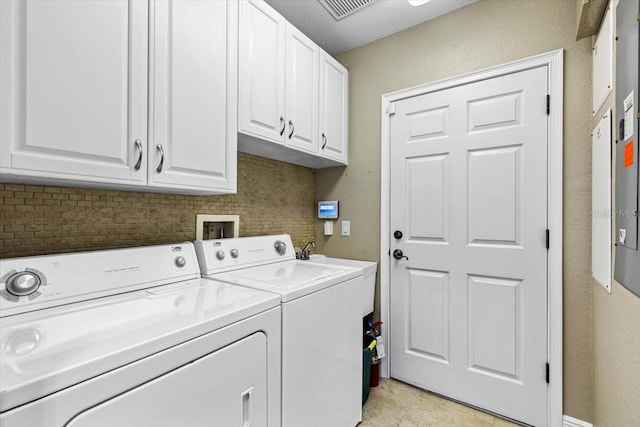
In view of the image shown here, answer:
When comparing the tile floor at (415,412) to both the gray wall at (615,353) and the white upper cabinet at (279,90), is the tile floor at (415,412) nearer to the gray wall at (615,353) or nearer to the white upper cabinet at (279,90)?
the gray wall at (615,353)

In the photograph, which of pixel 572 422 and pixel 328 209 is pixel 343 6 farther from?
pixel 572 422

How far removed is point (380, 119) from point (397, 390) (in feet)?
→ 6.75

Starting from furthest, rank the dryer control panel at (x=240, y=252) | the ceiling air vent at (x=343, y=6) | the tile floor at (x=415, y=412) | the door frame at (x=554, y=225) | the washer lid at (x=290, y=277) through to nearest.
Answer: the ceiling air vent at (x=343, y=6) → the tile floor at (x=415, y=412) → the door frame at (x=554, y=225) → the dryer control panel at (x=240, y=252) → the washer lid at (x=290, y=277)

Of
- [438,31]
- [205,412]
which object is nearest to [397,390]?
[205,412]

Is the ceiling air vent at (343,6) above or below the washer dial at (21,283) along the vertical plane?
above

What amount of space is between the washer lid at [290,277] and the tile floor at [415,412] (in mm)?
958

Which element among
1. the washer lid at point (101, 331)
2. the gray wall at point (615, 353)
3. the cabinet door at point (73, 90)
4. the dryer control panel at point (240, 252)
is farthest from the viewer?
the dryer control panel at point (240, 252)

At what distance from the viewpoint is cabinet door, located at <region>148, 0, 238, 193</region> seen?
1.24 metres

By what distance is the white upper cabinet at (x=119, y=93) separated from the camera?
0.92 meters

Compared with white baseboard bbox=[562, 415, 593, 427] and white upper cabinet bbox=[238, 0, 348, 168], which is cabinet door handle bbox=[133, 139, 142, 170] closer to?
white upper cabinet bbox=[238, 0, 348, 168]

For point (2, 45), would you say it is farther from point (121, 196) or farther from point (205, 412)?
point (205, 412)

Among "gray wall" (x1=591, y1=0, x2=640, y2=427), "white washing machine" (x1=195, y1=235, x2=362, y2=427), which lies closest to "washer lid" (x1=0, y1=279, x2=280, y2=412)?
"white washing machine" (x1=195, y1=235, x2=362, y2=427)

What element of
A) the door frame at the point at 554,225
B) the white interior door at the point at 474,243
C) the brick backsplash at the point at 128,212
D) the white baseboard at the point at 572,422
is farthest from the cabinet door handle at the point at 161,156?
the white baseboard at the point at 572,422

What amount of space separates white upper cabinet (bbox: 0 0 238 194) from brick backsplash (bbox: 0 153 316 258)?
177 millimetres
